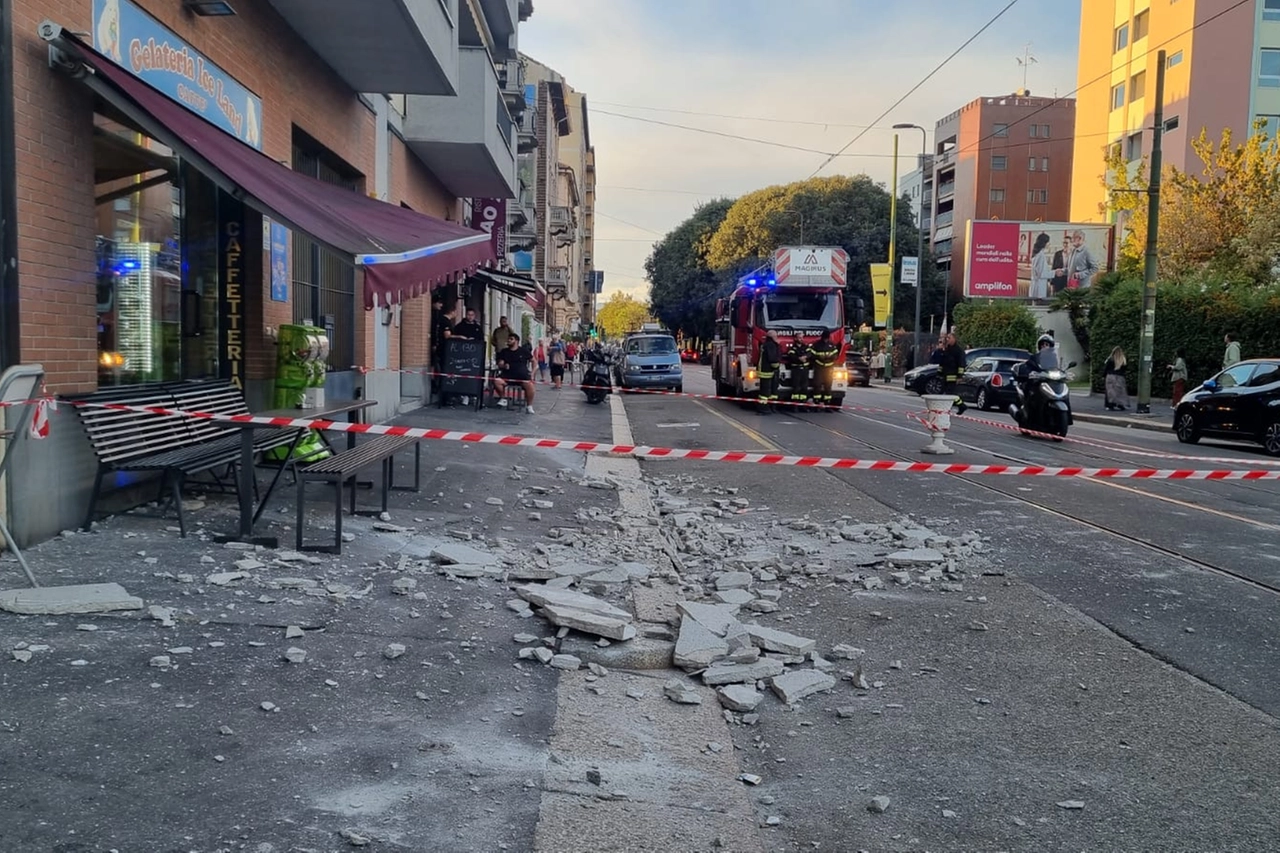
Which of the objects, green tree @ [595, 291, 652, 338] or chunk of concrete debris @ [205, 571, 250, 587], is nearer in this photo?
chunk of concrete debris @ [205, 571, 250, 587]

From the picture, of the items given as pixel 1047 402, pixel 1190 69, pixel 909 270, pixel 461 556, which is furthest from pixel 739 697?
pixel 1190 69

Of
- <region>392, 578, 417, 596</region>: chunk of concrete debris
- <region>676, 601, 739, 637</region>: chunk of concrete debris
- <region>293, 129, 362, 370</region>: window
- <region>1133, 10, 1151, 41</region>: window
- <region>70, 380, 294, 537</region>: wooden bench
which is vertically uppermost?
<region>1133, 10, 1151, 41</region>: window

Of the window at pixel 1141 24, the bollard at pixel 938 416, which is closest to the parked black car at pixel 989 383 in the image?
the bollard at pixel 938 416

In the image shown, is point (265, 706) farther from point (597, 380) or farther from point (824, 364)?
point (597, 380)

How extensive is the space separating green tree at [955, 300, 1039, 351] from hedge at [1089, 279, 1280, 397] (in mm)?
10621

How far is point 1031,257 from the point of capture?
5106cm

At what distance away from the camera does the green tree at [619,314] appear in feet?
564

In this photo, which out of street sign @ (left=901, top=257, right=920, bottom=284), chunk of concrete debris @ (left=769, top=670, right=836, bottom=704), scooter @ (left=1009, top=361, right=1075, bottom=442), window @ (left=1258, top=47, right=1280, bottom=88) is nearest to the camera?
chunk of concrete debris @ (left=769, top=670, right=836, bottom=704)

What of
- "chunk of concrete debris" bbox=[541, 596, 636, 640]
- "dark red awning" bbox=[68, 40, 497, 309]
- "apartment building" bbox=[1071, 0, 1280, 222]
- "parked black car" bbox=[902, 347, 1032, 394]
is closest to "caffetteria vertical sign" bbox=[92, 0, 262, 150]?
"dark red awning" bbox=[68, 40, 497, 309]

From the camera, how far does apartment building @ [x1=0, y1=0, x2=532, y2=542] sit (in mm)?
6020

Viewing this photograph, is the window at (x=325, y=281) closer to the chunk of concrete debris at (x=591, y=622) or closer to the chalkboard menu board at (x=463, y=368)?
the chalkboard menu board at (x=463, y=368)

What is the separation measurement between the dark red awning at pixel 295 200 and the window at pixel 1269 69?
164ft

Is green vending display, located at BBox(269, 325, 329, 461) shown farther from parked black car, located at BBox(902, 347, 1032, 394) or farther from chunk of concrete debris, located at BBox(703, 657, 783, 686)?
parked black car, located at BBox(902, 347, 1032, 394)

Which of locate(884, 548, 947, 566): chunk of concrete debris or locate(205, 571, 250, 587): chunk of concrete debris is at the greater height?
locate(205, 571, 250, 587): chunk of concrete debris
